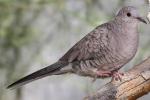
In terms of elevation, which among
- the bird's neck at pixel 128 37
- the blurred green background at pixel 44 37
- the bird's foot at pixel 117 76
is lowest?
the bird's foot at pixel 117 76

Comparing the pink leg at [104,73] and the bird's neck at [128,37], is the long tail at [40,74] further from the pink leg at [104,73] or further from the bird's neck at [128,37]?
the bird's neck at [128,37]

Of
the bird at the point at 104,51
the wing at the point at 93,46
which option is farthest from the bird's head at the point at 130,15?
the wing at the point at 93,46

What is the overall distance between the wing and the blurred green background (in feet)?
4.83

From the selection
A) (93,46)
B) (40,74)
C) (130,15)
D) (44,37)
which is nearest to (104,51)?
(93,46)

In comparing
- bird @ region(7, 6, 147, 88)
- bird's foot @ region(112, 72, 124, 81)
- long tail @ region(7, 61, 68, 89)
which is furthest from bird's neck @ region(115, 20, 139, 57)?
long tail @ region(7, 61, 68, 89)

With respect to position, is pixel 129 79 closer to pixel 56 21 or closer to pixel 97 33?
pixel 97 33

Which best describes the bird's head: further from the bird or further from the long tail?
the long tail

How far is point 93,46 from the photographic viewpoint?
2.84 meters

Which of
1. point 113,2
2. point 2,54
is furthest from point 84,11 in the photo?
point 2,54

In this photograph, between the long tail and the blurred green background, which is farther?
the blurred green background

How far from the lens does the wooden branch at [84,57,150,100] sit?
2512 mm

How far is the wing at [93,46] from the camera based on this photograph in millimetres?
2822

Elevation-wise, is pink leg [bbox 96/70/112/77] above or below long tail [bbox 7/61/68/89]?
below

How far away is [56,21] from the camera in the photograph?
4715 mm
